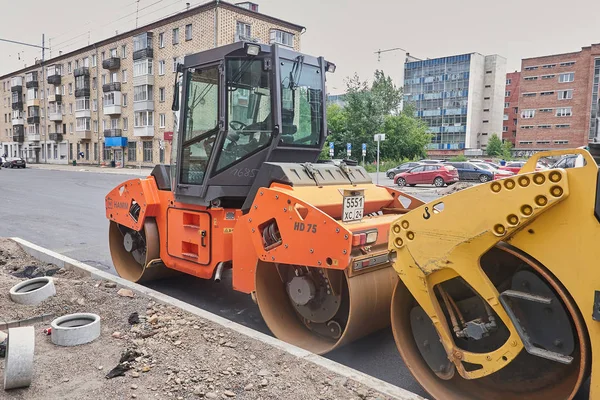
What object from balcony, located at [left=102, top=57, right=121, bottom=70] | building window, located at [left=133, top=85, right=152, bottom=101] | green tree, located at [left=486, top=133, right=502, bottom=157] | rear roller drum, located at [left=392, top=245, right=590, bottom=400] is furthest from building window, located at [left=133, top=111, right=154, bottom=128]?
green tree, located at [left=486, top=133, right=502, bottom=157]

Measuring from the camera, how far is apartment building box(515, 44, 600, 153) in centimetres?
6556

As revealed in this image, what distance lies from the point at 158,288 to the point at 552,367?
4.62 meters

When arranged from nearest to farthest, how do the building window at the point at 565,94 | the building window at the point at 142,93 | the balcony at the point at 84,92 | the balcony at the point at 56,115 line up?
the building window at the point at 142,93 < the balcony at the point at 84,92 < the balcony at the point at 56,115 < the building window at the point at 565,94

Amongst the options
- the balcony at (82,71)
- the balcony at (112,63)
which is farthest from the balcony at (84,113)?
the balcony at (112,63)

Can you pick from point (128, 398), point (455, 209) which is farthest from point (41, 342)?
point (455, 209)

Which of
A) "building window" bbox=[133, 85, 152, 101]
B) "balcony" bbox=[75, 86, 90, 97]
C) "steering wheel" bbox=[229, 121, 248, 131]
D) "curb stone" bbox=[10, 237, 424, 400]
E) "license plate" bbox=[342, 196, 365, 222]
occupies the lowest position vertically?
"curb stone" bbox=[10, 237, 424, 400]

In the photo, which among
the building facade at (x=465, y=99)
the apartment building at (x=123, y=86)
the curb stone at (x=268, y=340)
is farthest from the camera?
the building facade at (x=465, y=99)

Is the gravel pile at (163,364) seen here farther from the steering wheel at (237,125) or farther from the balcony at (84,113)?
the balcony at (84,113)

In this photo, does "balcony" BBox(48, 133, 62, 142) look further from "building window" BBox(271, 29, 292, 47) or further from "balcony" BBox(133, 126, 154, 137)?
"building window" BBox(271, 29, 292, 47)

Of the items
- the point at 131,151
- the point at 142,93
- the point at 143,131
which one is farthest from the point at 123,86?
the point at 131,151

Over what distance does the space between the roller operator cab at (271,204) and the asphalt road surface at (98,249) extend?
0.28m

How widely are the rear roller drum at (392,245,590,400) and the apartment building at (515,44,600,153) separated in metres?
70.5

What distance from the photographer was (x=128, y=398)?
304 cm

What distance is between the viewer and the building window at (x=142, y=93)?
44.9 meters
